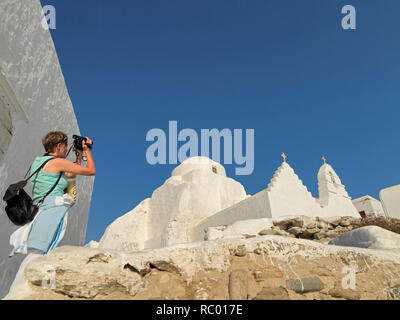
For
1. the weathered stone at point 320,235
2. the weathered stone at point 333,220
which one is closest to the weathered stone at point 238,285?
the weathered stone at point 320,235

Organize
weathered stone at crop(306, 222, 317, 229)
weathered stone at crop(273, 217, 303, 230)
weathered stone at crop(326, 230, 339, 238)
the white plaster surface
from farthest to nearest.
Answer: the white plaster surface → weathered stone at crop(273, 217, 303, 230) → weathered stone at crop(306, 222, 317, 229) → weathered stone at crop(326, 230, 339, 238)

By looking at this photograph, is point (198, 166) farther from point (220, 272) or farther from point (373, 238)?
point (220, 272)

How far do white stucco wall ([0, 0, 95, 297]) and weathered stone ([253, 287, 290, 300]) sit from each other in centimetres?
348

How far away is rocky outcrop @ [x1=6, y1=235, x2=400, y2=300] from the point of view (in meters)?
2.01

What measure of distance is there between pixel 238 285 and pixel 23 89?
3.95 meters

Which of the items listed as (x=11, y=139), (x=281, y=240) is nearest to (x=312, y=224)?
(x=281, y=240)

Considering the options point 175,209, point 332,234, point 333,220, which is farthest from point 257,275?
point 175,209

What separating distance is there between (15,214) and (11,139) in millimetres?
2223

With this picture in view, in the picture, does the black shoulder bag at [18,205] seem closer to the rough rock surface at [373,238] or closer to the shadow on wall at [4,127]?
the shadow on wall at [4,127]

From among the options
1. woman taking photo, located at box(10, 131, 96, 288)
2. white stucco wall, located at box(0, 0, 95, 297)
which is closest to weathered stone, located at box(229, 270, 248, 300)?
woman taking photo, located at box(10, 131, 96, 288)

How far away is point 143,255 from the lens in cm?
242

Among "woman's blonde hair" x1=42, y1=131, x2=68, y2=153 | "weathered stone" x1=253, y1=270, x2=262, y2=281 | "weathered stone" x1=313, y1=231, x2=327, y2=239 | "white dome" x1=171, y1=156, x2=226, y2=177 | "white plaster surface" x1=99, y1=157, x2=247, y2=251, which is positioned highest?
"white dome" x1=171, y1=156, x2=226, y2=177

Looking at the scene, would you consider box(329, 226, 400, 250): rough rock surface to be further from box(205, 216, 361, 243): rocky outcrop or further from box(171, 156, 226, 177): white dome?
box(171, 156, 226, 177): white dome
